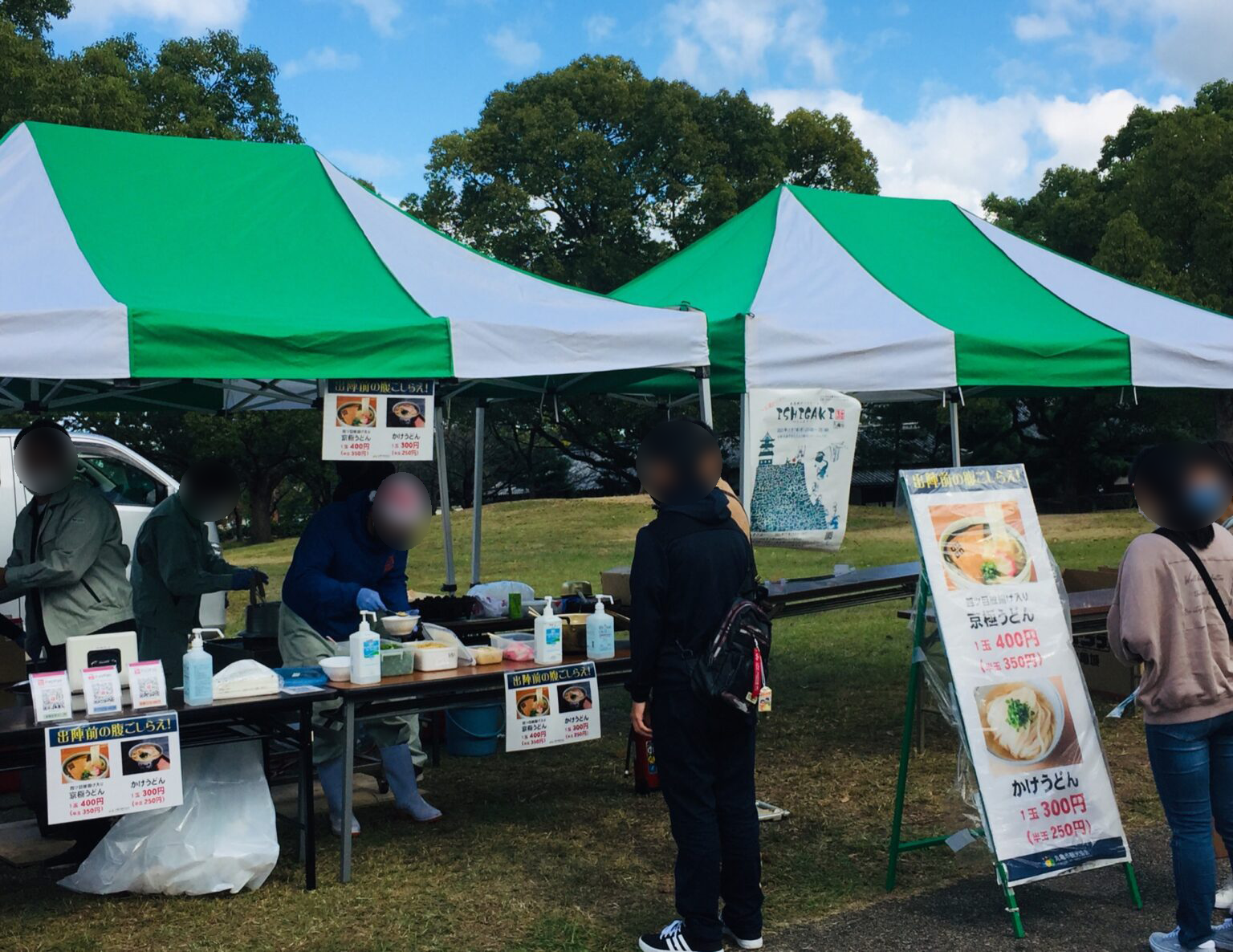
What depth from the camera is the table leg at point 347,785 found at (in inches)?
173

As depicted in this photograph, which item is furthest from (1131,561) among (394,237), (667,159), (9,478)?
(667,159)

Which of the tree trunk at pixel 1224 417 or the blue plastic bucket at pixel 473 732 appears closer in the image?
the blue plastic bucket at pixel 473 732

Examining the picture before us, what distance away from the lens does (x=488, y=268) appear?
5.84m

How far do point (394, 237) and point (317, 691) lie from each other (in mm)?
2439

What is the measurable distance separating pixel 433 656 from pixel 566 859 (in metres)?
1.01

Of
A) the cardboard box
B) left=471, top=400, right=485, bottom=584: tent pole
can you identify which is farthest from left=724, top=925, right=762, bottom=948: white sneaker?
left=471, top=400, right=485, bottom=584: tent pole

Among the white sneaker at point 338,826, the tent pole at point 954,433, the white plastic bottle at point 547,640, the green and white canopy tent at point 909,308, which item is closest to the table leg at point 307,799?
the white sneaker at point 338,826

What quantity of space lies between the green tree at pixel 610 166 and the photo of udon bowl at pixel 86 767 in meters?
22.2

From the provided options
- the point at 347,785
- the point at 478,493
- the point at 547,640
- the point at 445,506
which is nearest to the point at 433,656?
the point at 547,640

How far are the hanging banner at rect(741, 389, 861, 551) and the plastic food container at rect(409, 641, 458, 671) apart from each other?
1570 mm

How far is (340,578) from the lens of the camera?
4867 millimetres

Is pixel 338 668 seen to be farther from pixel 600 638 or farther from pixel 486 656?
pixel 600 638

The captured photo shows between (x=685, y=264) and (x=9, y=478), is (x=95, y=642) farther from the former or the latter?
(x=9, y=478)

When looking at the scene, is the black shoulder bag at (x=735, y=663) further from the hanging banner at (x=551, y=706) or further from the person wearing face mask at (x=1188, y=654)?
the hanging banner at (x=551, y=706)
